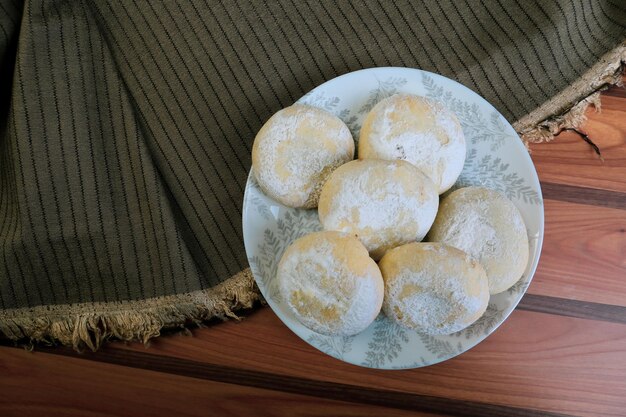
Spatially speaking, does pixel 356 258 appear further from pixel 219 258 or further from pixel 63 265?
pixel 63 265

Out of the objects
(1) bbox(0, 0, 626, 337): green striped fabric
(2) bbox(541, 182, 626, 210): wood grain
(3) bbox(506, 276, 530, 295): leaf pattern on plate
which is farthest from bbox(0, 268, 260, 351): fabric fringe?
(2) bbox(541, 182, 626, 210): wood grain

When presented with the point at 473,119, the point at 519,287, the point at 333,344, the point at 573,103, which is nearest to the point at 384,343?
the point at 333,344

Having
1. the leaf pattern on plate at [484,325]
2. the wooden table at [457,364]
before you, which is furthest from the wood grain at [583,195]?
the leaf pattern on plate at [484,325]

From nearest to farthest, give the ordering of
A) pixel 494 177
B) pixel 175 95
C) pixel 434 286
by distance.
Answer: pixel 434 286
pixel 494 177
pixel 175 95

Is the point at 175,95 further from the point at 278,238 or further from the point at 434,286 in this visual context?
the point at 434,286

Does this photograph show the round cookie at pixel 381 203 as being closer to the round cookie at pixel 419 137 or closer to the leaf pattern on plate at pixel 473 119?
the round cookie at pixel 419 137

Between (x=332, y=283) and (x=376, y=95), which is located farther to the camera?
(x=376, y=95)

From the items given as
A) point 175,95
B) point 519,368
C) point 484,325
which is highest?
point 175,95
